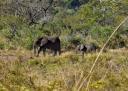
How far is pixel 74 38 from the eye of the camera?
27.1m

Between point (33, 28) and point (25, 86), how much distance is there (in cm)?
2499

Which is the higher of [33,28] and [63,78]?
[63,78]

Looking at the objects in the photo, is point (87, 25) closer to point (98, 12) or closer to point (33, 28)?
point (98, 12)

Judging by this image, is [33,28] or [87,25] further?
[87,25]

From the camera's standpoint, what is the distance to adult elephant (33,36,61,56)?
2048cm

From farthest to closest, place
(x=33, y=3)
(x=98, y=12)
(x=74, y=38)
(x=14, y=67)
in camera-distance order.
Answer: (x=33, y=3) < (x=98, y=12) < (x=74, y=38) < (x=14, y=67)

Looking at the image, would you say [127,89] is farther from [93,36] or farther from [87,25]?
[87,25]

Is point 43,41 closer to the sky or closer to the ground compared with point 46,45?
closer to the sky

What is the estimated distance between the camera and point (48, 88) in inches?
110

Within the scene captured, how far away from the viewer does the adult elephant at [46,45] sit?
20.5m

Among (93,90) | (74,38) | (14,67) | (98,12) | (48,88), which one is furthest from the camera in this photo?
(98,12)

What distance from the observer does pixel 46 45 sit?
20.9m

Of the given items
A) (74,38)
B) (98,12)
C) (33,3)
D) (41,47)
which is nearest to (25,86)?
(41,47)

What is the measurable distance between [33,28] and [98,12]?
5288mm
